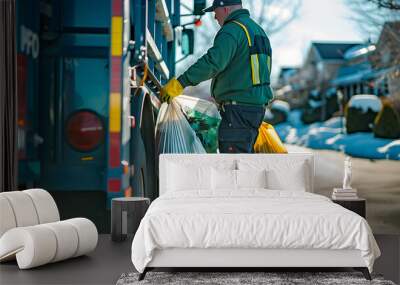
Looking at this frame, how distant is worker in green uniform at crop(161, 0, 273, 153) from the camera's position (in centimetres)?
521

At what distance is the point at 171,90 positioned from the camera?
5.36 metres

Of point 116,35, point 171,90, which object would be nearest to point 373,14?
point 171,90

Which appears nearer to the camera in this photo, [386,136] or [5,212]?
[5,212]

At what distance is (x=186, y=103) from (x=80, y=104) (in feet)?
2.98

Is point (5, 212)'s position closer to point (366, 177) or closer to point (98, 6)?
point (98, 6)

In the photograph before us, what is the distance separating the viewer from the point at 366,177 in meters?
5.61

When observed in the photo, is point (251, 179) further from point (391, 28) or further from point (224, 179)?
point (391, 28)

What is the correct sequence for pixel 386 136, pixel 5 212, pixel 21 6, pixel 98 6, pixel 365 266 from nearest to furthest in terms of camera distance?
pixel 365 266 < pixel 5 212 < pixel 98 6 < pixel 21 6 < pixel 386 136

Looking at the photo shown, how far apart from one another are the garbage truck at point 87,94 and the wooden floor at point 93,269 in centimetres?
55

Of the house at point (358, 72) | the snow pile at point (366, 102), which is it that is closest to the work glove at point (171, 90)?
the house at point (358, 72)

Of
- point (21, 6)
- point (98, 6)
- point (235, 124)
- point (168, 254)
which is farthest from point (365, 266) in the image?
point (21, 6)

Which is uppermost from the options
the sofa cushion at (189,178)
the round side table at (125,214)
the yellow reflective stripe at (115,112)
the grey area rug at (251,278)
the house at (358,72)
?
the house at (358,72)

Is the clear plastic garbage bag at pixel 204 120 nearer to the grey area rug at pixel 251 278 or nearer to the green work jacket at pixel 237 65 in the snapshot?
the green work jacket at pixel 237 65

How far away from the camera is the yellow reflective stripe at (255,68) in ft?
17.2
